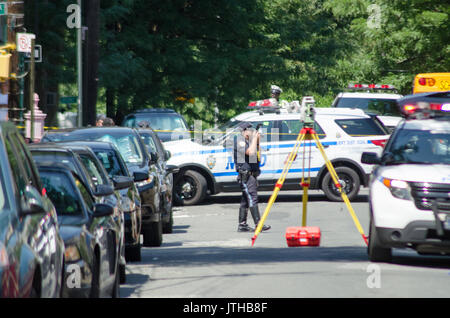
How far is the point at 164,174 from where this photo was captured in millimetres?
16734

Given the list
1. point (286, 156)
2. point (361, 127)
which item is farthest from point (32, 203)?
point (361, 127)

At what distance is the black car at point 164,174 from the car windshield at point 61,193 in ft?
23.7

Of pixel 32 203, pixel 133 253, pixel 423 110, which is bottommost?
pixel 133 253

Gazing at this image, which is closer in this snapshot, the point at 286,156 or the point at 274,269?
the point at 274,269

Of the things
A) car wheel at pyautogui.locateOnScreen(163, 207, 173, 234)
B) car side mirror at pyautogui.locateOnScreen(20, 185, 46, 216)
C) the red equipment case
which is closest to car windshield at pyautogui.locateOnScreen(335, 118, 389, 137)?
car wheel at pyautogui.locateOnScreen(163, 207, 173, 234)

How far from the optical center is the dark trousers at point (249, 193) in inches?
675

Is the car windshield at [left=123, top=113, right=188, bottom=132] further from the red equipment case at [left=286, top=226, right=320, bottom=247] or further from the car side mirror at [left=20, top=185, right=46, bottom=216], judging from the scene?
the car side mirror at [left=20, top=185, right=46, bottom=216]

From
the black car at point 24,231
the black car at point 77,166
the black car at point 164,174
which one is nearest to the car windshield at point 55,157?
the black car at point 77,166

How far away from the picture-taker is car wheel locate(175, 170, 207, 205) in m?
22.0

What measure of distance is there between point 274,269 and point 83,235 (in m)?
3.75

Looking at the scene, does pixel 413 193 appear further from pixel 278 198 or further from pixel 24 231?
pixel 278 198

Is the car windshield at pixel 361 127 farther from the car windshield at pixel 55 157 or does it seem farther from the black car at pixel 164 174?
the car windshield at pixel 55 157
